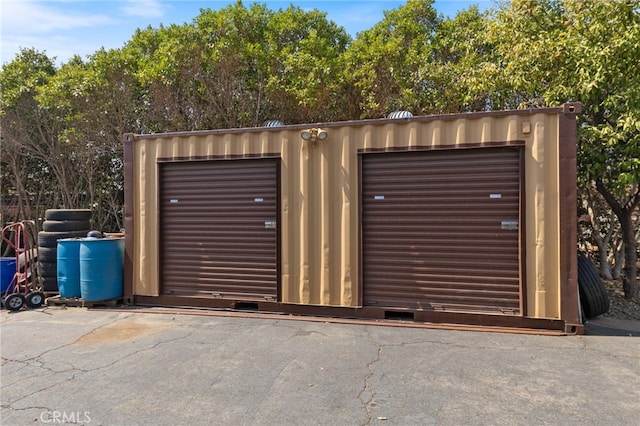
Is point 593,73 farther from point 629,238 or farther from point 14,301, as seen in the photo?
point 14,301

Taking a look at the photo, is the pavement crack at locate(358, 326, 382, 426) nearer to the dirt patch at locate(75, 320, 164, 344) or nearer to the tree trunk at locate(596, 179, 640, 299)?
the dirt patch at locate(75, 320, 164, 344)

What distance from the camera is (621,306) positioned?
7.51 meters

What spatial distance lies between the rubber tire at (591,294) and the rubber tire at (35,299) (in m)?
9.32

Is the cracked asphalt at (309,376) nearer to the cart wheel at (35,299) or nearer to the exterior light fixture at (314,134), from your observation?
the cart wheel at (35,299)

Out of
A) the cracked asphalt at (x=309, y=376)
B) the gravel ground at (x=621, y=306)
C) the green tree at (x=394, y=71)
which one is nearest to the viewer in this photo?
the cracked asphalt at (x=309, y=376)

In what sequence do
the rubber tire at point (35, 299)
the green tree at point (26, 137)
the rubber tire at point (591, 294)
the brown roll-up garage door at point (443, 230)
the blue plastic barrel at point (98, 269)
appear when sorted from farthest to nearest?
the green tree at point (26, 137) < the rubber tire at point (35, 299) < the blue plastic barrel at point (98, 269) < the rubber tire at point (591, 294) < the brown roll-up garage door at point (443, 230)

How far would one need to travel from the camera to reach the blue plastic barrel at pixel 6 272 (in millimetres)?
7984

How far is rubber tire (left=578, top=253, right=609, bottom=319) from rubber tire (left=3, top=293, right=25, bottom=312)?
949 cm

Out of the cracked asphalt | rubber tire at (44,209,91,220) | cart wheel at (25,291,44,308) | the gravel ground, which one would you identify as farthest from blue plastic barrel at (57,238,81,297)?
the gravel ground

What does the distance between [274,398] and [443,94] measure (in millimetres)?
8740

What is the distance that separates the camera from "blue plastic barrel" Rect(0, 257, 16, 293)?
26.2 ft

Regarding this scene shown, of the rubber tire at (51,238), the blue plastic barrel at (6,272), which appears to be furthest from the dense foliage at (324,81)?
the blue plastic barrel at (6,272)

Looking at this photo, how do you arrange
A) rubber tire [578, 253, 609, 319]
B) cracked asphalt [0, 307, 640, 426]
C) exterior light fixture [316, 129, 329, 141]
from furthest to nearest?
exterior light fixture [316, 129, 329, 141], rubber tire [578, 253, 609, 319], cracked asphalt [0, 307, 640, 426]

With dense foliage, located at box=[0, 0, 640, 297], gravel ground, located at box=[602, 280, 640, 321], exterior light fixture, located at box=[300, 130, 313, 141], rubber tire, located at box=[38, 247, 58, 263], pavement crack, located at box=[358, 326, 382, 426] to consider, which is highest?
dense foliage, located at box=[0, 0, 640, 297]
